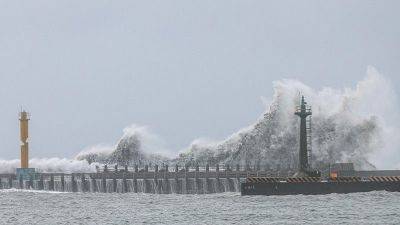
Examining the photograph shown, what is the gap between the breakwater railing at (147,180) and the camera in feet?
401

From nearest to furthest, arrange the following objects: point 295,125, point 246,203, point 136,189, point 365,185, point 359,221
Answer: point 359,221, point 246,203, point 365,185, point 136,189, point 295,125

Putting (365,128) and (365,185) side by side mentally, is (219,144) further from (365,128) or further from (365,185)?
(365,185)

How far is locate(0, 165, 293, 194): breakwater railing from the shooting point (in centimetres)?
12231

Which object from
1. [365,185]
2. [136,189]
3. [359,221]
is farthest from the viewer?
[136,189]

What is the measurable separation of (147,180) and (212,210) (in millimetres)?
39564

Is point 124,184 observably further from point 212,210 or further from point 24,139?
point 212,210

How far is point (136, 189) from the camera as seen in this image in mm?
130000

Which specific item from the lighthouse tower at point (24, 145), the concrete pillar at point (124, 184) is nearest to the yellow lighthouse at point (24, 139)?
the lighthouse tower at point (24, 145)

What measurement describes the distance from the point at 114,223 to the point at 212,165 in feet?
207

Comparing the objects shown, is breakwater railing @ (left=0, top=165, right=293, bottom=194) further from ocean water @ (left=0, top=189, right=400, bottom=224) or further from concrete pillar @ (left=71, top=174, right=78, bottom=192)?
ocean water @ (left=0, top=189, right=400, bottom=224)

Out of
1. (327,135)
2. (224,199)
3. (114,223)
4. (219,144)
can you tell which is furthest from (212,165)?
(114,223)

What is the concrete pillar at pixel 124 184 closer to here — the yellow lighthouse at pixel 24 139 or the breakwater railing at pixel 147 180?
the breakwater railing at pixel 147 180

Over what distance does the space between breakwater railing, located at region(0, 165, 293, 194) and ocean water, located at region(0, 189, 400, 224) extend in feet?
26.4

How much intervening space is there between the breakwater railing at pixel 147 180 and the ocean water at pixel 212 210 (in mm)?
8045
